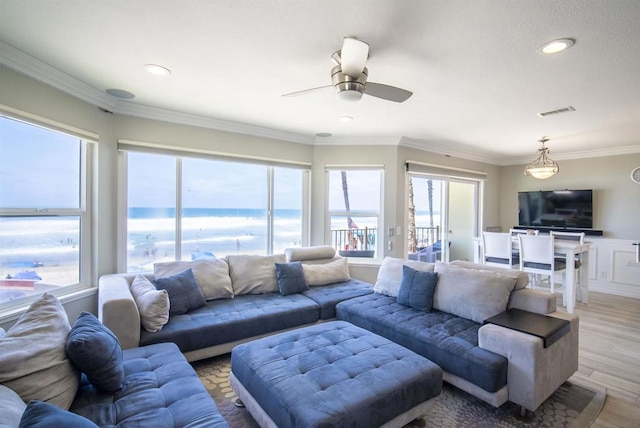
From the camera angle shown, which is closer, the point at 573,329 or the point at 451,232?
the point at 573,329

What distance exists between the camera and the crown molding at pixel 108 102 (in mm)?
2209

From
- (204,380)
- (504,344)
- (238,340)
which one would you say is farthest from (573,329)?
(204,380)

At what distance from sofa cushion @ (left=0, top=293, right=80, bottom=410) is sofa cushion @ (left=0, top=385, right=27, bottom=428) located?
8 cm

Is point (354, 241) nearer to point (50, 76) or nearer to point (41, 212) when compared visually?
point (41, 212)

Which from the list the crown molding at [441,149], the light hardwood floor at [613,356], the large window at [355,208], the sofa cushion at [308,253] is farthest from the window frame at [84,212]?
the light hardwood floor at [613,356]

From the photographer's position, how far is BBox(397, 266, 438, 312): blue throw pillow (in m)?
2.90

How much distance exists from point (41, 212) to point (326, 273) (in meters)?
2.87

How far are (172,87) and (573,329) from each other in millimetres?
3895

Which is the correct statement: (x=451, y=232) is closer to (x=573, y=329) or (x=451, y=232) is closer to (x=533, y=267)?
(x=533, y=267)

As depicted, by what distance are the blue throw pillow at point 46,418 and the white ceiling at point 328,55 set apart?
1.87 m

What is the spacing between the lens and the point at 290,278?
3.54 m

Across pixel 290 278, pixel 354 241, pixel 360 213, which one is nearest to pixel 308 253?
pixel 290 278

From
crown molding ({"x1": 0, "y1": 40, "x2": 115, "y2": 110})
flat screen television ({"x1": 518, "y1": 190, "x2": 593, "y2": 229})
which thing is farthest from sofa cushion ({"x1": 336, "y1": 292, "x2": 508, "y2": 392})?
flat screen television ({"x1": 518, "y1": 190, "x2": 593, "y2": 229})

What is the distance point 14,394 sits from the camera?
1.18 m
